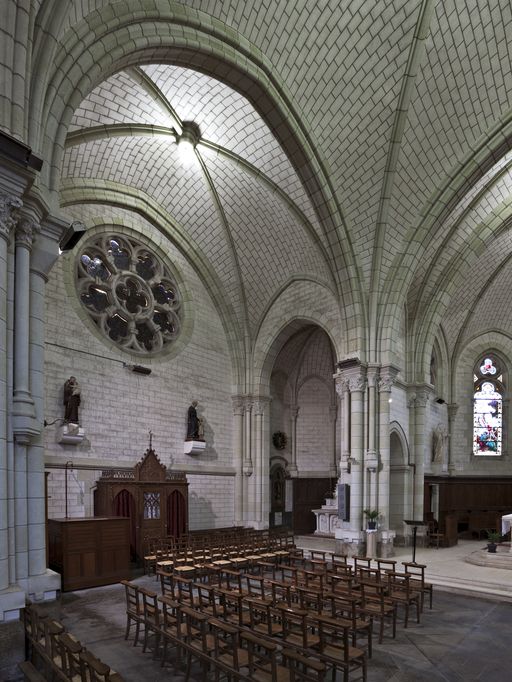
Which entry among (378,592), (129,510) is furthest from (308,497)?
(378,592)

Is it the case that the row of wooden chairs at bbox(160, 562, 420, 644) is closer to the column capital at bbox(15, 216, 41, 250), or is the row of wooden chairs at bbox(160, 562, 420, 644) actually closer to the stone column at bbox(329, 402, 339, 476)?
the column capital at bbox(15, 216, 41, 250)

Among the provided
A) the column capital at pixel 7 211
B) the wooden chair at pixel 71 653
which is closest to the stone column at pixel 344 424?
the wooden chair at pixel 71 653

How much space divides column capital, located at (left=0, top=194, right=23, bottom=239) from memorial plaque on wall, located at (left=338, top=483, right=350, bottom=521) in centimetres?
Result: 1322

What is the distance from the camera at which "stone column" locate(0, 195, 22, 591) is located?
6.75 meters

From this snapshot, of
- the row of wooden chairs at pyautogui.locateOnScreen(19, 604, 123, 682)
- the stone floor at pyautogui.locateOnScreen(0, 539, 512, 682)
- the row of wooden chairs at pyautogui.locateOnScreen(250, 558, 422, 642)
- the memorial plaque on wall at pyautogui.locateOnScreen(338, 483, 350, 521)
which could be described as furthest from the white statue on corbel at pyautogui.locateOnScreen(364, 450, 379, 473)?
the row of wooden chairs at pyautogui.locateOnScreen(19, 604, 123, 682)

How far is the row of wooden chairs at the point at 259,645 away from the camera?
6.21m

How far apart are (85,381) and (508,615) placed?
11.6 m

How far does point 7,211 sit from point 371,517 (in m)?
13.5

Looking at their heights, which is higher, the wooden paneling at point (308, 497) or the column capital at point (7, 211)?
the column capital at point (7, 211)

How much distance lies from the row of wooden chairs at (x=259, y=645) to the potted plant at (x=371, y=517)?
849cm

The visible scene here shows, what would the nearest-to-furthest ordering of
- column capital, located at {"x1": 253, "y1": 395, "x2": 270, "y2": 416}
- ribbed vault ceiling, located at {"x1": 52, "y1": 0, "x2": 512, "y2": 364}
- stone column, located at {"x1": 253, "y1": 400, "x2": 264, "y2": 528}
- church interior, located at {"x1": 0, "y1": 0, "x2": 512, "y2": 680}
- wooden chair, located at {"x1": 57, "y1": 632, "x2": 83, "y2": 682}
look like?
wooden chair, located at {"x1": 57, "y1": 632, "x2": 83, "y2": 682} < church interior, located at {"x1": 0, "y1": 0, "x2": 512, "y2": 680} < ribbed vault ceiling, located at {"x1": 52, "y1": 0, "x2": 512, "y2": 364} < stone column, located at {"x1": 253, "y1": 400, "x2": 264, "y2": 528} < column capital, located at {"x1": 253, "y1": 395, "x2": 270, "y2": 416}

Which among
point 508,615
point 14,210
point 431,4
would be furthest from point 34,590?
point 431,4

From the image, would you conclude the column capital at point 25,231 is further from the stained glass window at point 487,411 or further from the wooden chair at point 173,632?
the stained glass window at point 487,411

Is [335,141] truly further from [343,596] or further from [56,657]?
[56,657]
